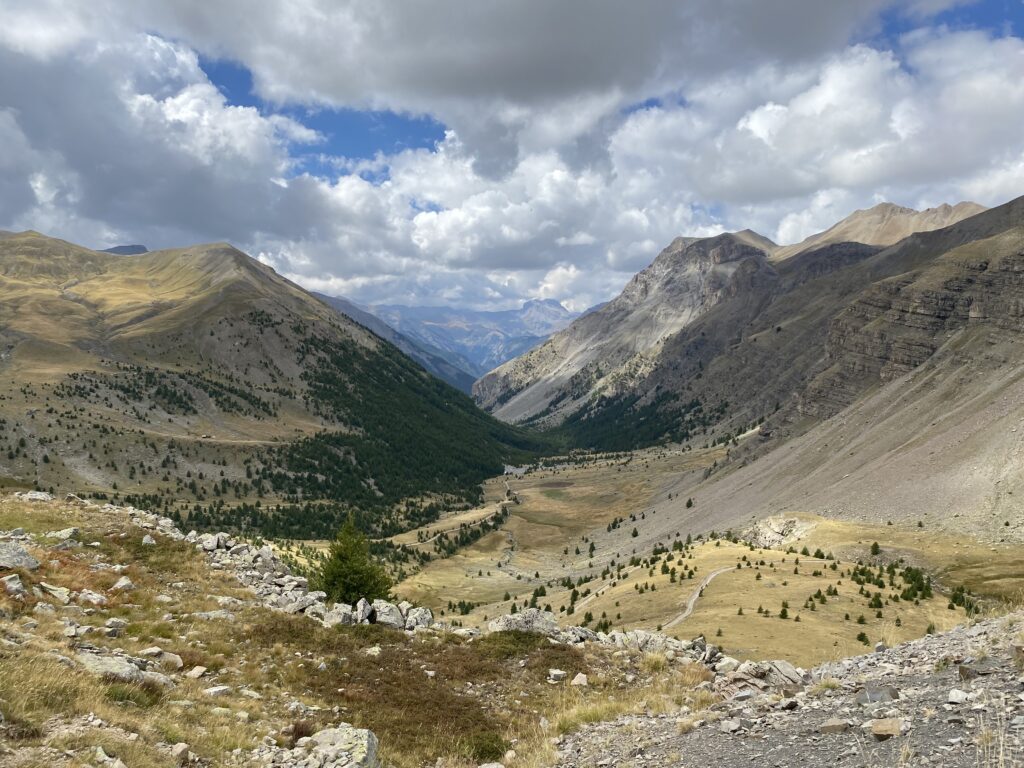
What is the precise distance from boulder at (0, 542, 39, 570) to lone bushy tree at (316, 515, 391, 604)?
13123 mm

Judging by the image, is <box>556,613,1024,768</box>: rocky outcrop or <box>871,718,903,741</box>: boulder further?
<box>871,718,903,741</box>: boulder

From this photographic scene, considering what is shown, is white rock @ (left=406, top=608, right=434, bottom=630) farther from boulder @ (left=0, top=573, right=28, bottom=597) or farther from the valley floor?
the valley floor

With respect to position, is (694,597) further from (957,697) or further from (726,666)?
(957,697)

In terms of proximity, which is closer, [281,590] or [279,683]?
[279,683]

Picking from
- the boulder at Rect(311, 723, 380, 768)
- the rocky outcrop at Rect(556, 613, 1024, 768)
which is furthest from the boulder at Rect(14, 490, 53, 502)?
the rocky outcrop at Rect(556, 613, 1024, 768)

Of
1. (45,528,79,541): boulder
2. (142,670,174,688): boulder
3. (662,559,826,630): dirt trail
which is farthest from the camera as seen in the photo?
(662,559,826,630): dirt trail

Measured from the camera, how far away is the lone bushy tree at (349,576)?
103 feet

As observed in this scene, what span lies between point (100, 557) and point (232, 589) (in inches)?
245

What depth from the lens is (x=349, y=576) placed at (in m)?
31.9

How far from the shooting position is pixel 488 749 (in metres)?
14.0

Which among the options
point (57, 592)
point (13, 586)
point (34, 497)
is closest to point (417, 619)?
point (57, 592)

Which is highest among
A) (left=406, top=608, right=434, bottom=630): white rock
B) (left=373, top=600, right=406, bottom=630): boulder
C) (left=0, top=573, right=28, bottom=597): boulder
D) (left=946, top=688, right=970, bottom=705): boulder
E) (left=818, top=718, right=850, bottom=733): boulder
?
(left=0, top=573, right=28, bottom=597): boulder

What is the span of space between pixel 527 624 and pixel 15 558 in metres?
19.4

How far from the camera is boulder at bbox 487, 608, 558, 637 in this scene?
24.3 m
